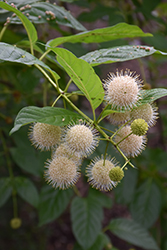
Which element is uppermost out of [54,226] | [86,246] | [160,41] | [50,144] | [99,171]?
[160,41]

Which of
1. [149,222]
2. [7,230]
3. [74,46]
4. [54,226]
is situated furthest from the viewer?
[54,226]

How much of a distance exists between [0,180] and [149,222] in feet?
4.01

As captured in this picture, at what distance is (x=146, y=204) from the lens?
1.93 meters

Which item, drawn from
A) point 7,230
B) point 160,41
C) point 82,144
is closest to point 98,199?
point 82,144

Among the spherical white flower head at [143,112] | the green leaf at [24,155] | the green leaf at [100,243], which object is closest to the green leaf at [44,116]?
the spherical white flower head at [143,112]

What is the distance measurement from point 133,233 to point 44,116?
150cm

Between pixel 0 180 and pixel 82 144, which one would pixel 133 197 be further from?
pixel 82 144

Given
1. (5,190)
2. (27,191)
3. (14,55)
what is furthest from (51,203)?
(14,55)

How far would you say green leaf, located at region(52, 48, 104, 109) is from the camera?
74 centimetres

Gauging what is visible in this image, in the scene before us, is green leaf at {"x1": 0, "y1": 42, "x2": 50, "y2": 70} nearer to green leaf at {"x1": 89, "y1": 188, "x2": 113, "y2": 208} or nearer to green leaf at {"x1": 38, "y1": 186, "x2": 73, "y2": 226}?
green leaf at {"x1": 38, "y1": 186, "x2": 73, "y2": 226}

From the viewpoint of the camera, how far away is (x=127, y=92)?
820mm

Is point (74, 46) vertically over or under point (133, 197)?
over

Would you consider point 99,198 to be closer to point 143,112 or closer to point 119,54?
point 143,112

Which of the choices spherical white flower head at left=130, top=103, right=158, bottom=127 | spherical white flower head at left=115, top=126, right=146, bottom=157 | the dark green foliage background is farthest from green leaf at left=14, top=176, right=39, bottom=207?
spherical white flower head at left=130, top=103, right=158, bottom=127
